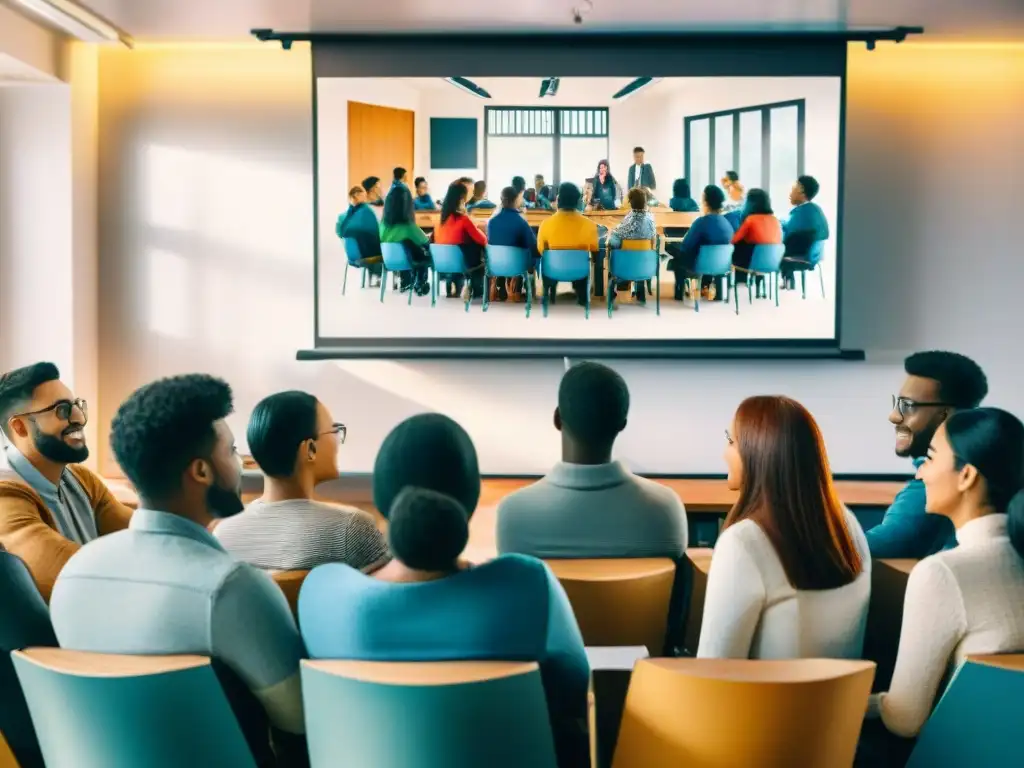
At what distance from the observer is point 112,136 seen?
639 centimetres

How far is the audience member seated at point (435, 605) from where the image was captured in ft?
5.34

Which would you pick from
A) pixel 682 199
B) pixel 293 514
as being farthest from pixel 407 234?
pixel 293 514

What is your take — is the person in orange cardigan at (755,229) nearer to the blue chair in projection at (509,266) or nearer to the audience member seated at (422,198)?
the blue chair in projection at (509,266)

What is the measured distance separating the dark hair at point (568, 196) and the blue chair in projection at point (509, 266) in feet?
1.21

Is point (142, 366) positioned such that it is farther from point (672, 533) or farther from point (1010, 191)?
point (1010, 191)

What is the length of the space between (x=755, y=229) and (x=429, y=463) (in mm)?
4807

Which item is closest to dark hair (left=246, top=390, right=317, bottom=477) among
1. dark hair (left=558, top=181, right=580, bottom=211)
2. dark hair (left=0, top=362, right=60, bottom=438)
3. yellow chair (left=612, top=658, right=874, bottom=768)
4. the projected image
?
dark hair (left=0, top=362, right=60, bottom=438)

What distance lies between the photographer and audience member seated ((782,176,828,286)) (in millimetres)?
6164

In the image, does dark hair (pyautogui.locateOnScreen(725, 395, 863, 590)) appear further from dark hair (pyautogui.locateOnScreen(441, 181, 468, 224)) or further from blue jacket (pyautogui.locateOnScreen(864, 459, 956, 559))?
dark hair (pyautogui.locateOnScreen(441, 181, 468, 224))

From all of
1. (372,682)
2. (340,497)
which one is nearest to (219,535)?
(372,682)

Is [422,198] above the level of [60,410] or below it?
above

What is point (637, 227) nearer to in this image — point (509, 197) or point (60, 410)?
point (509, 197)

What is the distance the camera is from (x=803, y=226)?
20.3 ft

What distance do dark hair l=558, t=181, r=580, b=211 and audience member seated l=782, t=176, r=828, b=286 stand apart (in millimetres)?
1304
